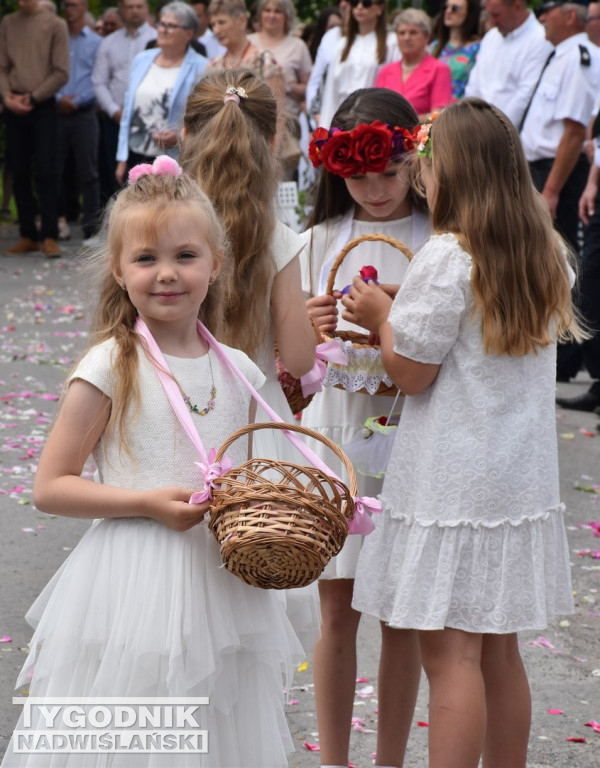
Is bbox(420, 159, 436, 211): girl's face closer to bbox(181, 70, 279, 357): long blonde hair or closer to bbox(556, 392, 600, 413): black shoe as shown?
bbox(181, 70, 279, 357): long blonde hair

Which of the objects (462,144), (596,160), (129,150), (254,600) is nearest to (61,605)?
(254,600)

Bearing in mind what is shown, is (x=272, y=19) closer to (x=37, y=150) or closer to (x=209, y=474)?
(x=37, y=150)

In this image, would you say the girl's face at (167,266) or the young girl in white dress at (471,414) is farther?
the young girl in white dress at (471,414)

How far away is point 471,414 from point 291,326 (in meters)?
0.58

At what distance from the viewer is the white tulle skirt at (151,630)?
2.29m

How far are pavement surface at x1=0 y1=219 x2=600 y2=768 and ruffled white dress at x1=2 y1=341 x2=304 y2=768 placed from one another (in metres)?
0.43

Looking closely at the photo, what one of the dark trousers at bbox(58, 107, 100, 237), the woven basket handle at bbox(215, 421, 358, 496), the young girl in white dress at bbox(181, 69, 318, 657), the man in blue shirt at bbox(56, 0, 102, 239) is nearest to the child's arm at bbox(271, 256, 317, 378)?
the young girl in white dress at bbox(181, 69, 318, 657)

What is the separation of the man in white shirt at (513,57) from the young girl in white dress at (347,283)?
15.3 feet

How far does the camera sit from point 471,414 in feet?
9.04

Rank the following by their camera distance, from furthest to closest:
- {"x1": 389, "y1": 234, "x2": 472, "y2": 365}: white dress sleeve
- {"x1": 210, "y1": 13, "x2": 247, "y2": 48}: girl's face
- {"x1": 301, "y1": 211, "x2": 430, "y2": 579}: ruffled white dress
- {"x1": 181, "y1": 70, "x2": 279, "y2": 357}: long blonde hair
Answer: {"x1": 210, "y1": 13, "x2": 247, "y2": 48}: girl's face < {"x1": 301, "y1": 211, "x2": 430, "y2": 579}: ruffled white dress < {"x1": 181, "y1": 70, "x2": 279, "y2": 357}: long blonde hair < {"x1": 389, "y1": 234, "x2": 472, "y2": 365}: white dress sleeve

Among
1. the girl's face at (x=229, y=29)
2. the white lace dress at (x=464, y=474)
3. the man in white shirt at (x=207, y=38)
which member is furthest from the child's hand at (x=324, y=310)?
the man in white shirt at (x=207, y=38)

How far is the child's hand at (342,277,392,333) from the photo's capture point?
2959 millimetres

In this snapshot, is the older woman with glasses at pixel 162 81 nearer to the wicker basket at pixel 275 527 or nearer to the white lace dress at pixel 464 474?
the white lace dress at pixel 464 474

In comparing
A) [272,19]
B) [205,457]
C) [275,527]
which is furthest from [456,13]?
[275,527]
